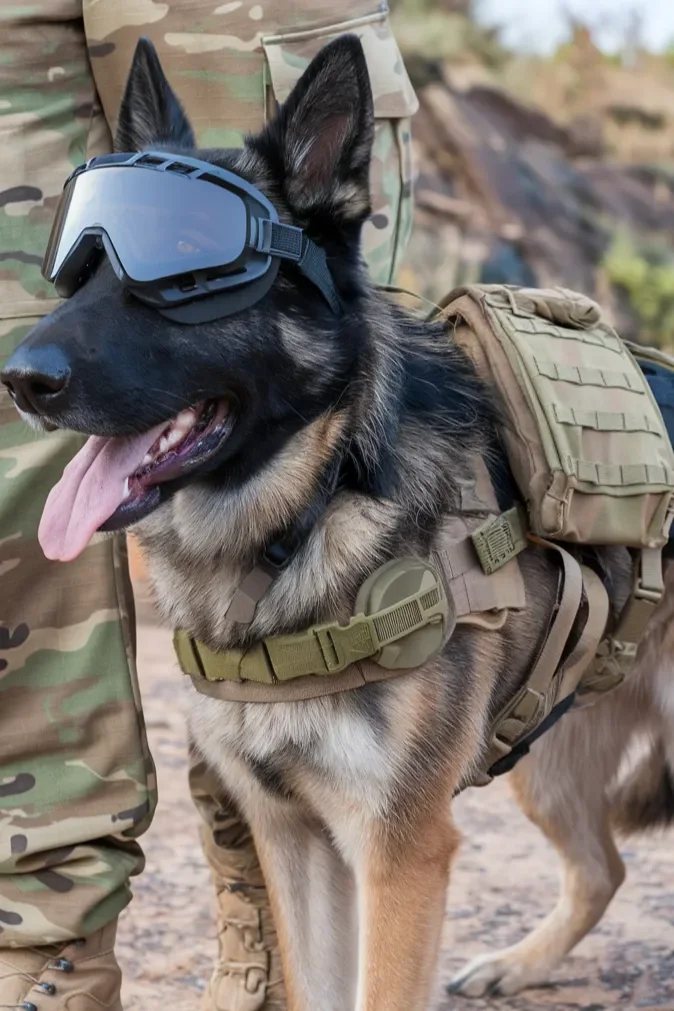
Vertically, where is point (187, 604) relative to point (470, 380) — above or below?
below

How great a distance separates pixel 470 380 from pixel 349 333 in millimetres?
343

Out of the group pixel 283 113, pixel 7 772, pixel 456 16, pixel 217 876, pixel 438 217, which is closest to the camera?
pixel 283 113

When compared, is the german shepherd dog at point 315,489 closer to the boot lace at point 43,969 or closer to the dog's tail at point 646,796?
the boot lace at point 43,969

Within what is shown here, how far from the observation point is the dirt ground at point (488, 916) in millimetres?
3229

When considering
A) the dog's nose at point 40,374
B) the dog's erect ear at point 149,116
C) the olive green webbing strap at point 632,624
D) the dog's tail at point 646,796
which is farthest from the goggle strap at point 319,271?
the dog's tail at point 646,796

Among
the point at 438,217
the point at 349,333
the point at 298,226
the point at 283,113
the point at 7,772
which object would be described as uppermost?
the point at 283,113

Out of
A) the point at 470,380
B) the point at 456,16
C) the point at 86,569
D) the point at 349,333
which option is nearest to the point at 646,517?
the point at 470,380

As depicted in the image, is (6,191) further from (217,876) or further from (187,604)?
(217,876)

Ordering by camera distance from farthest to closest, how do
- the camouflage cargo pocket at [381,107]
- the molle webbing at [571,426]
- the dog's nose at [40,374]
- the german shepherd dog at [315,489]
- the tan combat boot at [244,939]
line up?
the tan combat boot at [244,939]
the camouflage cargo pocket at [381,107]
the molle webbing at [571,426]
the german shepherd dog at [315,489]
the dog's nose at [40,374]

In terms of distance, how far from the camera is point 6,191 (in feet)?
8.33

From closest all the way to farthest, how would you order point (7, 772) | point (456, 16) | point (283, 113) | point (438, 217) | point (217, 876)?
1. point (283, 113)
2. point (7, 772)
3. point (217, 876)
4. point (438, 217)
5. point (456, 16)

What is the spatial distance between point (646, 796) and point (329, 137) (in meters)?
1.96

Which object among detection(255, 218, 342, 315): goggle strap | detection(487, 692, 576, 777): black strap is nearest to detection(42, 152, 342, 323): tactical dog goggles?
detection(255, 218, 342, 315): goggle strap

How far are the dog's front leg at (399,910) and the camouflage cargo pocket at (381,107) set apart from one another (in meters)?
1.19
